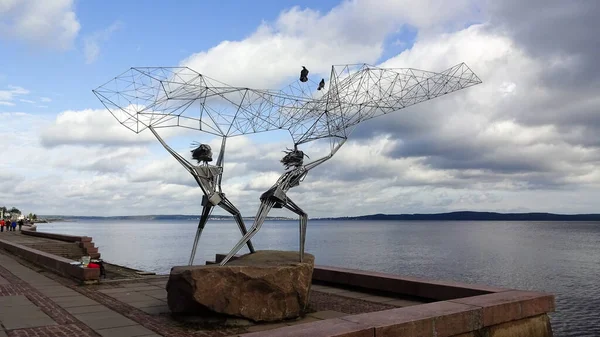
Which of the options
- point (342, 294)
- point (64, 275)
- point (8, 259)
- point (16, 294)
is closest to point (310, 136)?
point (342, 294)

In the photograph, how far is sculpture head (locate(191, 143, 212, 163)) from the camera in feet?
39.4

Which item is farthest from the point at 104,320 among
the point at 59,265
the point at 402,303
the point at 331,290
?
the point at 59,265

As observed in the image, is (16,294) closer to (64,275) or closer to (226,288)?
(64,275)

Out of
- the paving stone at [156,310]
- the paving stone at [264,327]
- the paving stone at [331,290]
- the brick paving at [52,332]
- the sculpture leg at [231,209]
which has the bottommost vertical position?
the paving stone at [264,327]

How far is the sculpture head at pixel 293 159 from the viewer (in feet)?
40.8

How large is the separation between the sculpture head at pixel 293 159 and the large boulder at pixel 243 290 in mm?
2968

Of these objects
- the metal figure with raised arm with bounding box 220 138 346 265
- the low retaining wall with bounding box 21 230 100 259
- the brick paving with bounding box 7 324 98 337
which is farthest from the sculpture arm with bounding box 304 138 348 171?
the low retaining wall with bounding box 21 230 100 259

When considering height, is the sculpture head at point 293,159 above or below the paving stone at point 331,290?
above

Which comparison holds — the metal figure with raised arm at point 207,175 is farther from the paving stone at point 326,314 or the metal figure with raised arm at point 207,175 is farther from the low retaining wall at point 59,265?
the low retaining wall at point 59,265

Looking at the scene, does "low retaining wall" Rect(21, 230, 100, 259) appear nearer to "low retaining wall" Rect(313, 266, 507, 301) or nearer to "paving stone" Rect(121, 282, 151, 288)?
"paving stone" Rect(121, 282, 151, 288)

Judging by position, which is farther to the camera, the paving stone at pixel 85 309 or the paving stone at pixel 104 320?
the paving stone at pixel 85 309

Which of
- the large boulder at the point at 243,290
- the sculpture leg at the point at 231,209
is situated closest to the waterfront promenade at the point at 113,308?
the large boulder at the point at 243,290

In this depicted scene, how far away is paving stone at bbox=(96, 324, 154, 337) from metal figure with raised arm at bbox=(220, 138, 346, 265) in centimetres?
248

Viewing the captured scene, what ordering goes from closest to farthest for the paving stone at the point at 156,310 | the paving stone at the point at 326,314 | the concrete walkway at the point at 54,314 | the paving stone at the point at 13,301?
the concrete walkway at the point at 54,314 < the paving stone at the point at 326,314 < the paving stone at the point at 156,310 < the paving stone at the point at 13,301
